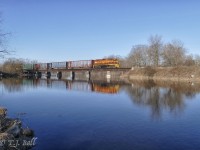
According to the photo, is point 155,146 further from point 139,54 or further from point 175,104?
point 139,54

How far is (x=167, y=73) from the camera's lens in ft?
355

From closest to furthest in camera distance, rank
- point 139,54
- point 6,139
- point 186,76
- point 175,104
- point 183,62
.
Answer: point 6,139 < point 175,104 < point 186,76 < point 183,62 < point 139,54

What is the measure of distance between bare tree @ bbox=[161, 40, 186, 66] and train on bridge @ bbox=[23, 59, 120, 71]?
21.4 m

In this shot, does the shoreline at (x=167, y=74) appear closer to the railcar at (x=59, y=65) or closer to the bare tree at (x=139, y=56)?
the bare tree at (x=139, y=56)

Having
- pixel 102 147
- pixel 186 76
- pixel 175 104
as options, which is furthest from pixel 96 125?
pixel 186 76

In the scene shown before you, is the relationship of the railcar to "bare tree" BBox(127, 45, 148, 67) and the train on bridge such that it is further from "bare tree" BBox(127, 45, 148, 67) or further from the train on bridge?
"bare tree" BBox(127, 45, 148, 67)

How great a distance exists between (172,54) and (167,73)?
1891cm

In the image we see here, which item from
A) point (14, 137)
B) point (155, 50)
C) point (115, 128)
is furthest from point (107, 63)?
point (14, 137)

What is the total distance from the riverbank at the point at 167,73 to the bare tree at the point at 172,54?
1192 centimetres

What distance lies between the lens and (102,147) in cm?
1914

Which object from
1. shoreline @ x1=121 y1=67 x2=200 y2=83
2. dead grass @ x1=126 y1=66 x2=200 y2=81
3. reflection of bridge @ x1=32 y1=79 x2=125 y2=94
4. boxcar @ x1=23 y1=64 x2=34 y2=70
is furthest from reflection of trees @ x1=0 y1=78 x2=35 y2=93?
boxcar @ x1=23 y1=64 x2=34 y2=70

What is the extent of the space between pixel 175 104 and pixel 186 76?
64.4 meters

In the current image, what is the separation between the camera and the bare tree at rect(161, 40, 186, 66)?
12297 centimetres

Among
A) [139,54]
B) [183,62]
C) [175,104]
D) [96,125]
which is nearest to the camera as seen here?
[96,125]
